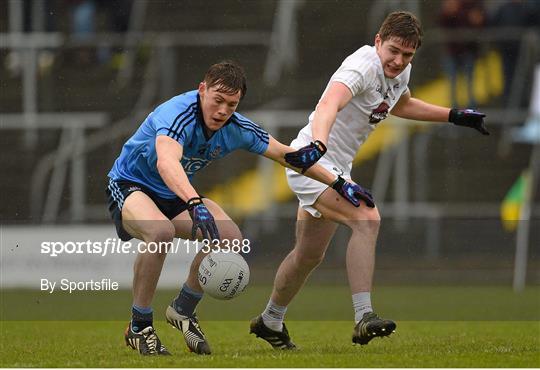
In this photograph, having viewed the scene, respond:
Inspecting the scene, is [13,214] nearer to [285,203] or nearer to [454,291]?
[285,203]

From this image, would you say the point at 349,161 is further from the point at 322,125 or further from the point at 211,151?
the point at 211,151

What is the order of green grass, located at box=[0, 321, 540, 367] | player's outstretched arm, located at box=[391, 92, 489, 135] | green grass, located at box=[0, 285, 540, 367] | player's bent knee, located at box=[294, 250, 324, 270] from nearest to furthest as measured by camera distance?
1. green grass, located at box=[0, 321, 540, 367]
2. green grass, located at box=[0, 285, 540, 367]
3. player's bent knee, located at box=[294, 250, 324, 270]
4. player's outstretched arm, located at box=[391, 92, 489, 135]

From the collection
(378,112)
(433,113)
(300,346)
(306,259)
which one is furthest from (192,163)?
(433,113)

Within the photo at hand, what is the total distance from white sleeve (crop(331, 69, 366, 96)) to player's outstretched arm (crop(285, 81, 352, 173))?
0.08 ft

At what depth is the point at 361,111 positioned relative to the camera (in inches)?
306

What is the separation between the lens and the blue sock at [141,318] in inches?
288

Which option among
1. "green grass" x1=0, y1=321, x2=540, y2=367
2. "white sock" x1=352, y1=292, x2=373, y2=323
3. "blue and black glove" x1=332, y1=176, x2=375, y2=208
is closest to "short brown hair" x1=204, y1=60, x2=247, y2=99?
"blue and black glove" x1=332, y1=176, x2=375, y2=208

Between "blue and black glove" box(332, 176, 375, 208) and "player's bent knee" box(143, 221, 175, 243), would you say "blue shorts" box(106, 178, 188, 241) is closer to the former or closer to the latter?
"player's bent knee" box(143, 221, 175, 243)

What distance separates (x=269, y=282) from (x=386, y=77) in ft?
14.4

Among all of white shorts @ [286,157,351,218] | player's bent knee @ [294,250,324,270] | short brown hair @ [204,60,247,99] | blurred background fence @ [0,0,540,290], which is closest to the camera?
short brown hair @ [204,60,247,99]

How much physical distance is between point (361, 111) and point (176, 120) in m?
1.23

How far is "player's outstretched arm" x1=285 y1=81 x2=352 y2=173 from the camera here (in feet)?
23.4

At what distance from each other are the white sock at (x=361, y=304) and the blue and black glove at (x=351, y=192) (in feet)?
1.62

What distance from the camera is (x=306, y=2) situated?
1592cm
